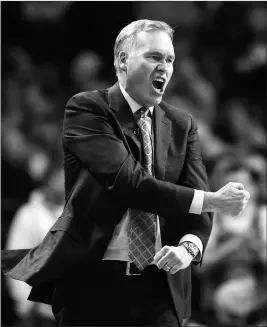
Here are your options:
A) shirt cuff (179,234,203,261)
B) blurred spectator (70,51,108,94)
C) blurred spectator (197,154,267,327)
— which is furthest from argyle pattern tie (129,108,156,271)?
Answer: blurred spectator (70,51,108,94)

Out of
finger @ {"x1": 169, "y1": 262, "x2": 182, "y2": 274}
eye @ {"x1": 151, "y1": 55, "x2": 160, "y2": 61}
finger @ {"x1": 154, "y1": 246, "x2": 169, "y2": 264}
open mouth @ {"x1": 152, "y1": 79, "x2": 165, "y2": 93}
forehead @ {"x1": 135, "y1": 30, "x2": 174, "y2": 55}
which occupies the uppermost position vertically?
forehead @ {"x1": 135, "y1": 30, "x2": 174, "y2": 55}

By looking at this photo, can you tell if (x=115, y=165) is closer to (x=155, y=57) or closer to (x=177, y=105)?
(x=155, y=57)

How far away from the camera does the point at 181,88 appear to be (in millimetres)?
5629

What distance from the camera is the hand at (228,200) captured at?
216 centimetres

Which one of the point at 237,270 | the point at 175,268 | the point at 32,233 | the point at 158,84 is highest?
the point at 158,84

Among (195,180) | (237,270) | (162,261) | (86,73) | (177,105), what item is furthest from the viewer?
(86,73)

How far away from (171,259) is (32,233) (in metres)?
2.46

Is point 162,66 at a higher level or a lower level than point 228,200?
higher

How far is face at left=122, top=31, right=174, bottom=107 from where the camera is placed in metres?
2.23

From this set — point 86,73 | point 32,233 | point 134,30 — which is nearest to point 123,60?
point 134,30

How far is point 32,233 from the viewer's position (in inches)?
175

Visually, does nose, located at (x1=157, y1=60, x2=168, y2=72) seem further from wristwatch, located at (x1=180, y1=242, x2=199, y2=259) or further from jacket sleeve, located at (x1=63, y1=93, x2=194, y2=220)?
wristwatch, located at (x1=180, y1=242, x2=199, y2=259)

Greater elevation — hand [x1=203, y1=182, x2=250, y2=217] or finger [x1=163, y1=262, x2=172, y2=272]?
hand [x1=203, y1=182, x2=250, y2=217]

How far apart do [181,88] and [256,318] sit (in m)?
2.14
